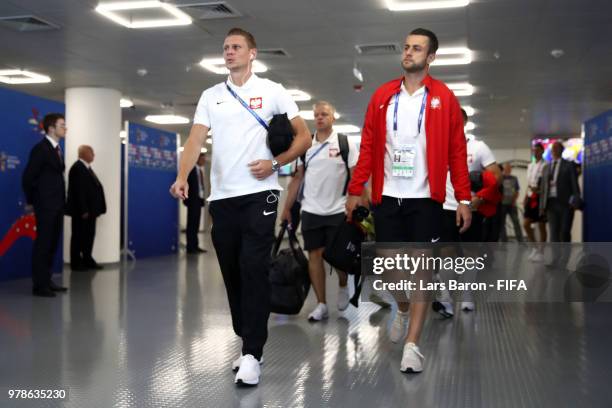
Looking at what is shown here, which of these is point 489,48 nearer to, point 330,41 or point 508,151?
point 330,41

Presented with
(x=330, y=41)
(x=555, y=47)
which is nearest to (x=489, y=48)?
(x=555, y=47)

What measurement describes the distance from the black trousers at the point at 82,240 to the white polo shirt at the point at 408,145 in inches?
282

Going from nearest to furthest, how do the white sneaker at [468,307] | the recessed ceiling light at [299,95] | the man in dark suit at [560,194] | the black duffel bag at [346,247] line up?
the black duffel bag at [346,247] < the white sneaker at [468,307] < the man in dark suit at [560,194] < the recessed ceiling light at [299,95]

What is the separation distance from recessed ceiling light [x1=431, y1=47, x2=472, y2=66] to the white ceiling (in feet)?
0.58

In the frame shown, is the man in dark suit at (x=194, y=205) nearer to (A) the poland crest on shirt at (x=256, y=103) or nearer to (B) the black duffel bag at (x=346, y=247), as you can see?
(B) the black duffel bag at (x=346, y=247)

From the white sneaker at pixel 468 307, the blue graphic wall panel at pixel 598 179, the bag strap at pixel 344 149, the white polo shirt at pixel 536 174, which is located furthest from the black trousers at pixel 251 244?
the white polo shirt at pixel 536 174

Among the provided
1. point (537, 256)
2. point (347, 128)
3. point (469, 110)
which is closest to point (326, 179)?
point (537, 256)

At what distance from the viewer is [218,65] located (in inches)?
388

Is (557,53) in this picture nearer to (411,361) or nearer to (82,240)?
(411,361)

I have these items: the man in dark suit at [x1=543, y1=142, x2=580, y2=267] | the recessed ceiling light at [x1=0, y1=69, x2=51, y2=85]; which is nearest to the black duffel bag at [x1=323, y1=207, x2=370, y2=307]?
the man in dark suit at [x1=543, y1=142, x2=580, y2=267]

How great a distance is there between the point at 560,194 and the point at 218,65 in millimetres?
5390

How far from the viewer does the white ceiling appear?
7.13 m

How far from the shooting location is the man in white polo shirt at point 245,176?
321 centimetres

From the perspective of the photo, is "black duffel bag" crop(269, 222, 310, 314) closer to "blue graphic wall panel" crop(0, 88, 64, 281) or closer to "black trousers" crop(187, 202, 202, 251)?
"blue graphic wall panel" crop(0, 88, 64, 281)
